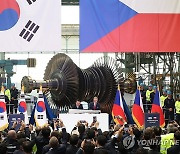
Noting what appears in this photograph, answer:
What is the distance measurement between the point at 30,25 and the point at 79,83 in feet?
9.46

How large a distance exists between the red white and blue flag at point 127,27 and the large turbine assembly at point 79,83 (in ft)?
6.47

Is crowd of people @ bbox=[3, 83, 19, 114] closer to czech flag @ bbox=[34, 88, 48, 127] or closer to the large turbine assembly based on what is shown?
the large turbine assembly

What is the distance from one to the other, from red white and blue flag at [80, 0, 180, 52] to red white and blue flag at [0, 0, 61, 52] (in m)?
0.85

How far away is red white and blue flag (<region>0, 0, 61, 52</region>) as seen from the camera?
13.1 m

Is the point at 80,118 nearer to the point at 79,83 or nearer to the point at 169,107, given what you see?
the point at 79,83

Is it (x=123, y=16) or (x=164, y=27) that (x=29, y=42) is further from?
(x=164, y=27)

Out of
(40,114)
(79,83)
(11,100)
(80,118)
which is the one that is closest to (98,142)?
(80,118)

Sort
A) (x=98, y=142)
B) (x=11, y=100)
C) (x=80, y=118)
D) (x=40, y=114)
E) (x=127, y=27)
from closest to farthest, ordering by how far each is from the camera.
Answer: (x=98, y=142) < (x=80, y=118) < (x=40, y=114) < (x=127, y=27) < (x=11, y=100)

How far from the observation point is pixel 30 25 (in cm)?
1320

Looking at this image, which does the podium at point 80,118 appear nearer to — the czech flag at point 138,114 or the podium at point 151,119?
the podium at point 151,119

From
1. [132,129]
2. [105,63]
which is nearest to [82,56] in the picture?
[105,63]

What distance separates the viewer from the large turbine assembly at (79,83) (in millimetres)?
15281

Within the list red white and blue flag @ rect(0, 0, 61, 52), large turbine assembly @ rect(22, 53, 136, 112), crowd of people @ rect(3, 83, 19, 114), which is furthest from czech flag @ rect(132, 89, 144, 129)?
crowd of people @ rect(3, 83, 19, 114)

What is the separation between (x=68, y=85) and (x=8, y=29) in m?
3.15
